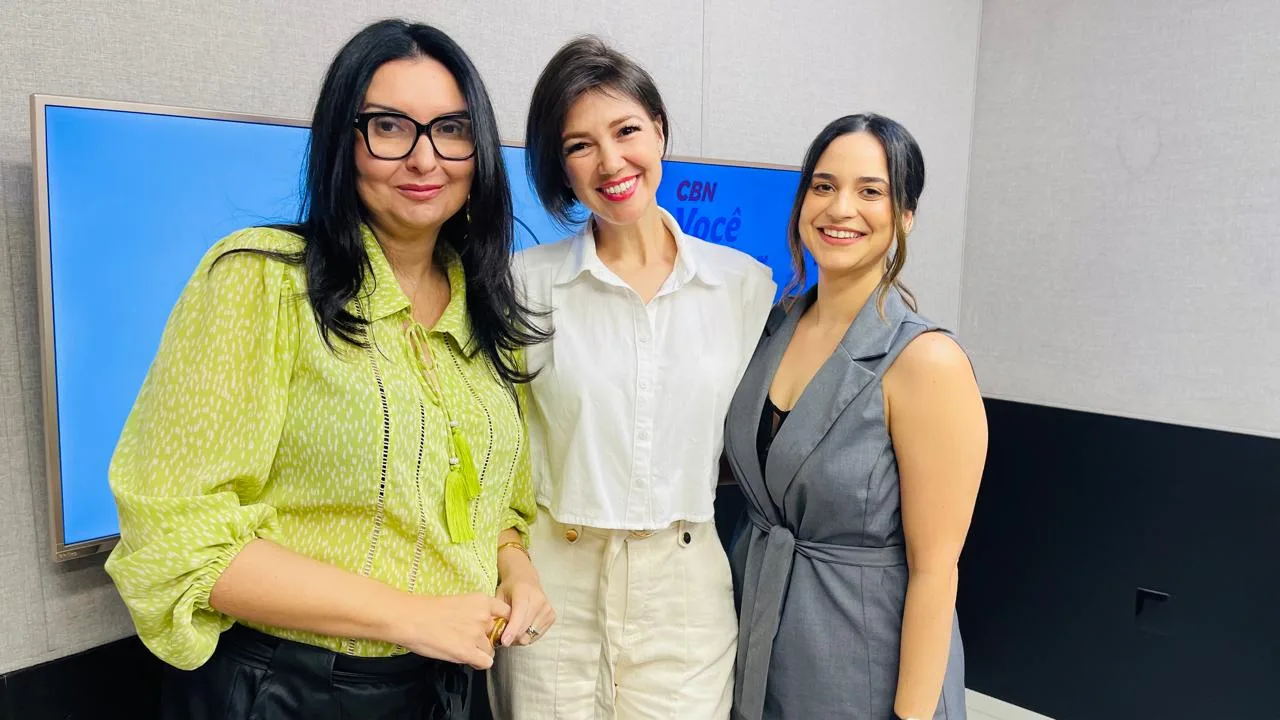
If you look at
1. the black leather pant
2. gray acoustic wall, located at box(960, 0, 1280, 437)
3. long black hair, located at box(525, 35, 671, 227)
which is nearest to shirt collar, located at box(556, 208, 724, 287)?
long black hair, located at box(525, 35, 671, 227)

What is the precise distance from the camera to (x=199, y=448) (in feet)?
3.46

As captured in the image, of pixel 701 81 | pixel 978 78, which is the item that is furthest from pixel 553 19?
pixel 978 78

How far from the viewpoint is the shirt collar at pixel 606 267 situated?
1.58 metres

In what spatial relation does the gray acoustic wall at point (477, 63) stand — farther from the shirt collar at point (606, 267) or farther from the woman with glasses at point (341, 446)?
the shirt collar at point (606, 267)

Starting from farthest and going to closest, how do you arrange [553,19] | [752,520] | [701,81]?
[701,81] < [553,19] < [752,520]

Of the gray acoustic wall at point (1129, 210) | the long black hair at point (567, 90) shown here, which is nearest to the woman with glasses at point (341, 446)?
the long black hair at point (567, 90)

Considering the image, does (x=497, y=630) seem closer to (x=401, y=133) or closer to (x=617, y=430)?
(x=617, y=430)

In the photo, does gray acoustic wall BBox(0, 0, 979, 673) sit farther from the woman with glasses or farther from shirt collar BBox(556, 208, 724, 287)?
shirt collar BBox(556, 208, 724, 287)

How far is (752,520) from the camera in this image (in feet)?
5.55

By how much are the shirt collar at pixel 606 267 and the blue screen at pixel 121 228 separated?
1.76 ft

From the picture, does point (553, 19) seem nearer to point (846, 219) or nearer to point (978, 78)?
point (846, 219)

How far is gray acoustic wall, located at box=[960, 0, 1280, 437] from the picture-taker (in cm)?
257

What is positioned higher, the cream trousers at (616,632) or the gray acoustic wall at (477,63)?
the gray acoustic wall at (477,63)

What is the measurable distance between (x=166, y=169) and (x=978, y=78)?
276 cm
